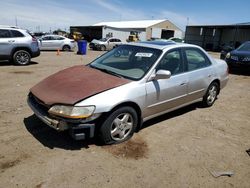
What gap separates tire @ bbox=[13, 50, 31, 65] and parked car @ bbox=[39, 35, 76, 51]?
9967 millimetres

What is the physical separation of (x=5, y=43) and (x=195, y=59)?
8.66 meters

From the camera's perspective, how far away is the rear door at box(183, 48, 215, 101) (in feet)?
16.3

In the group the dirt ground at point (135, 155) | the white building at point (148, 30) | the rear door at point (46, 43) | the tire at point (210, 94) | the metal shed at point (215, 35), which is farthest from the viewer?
the white building at point (148, 30)

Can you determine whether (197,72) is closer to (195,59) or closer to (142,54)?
(195,59)

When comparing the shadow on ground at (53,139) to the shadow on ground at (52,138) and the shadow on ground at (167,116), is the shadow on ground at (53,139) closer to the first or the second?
the shadow on ground at (52,138)

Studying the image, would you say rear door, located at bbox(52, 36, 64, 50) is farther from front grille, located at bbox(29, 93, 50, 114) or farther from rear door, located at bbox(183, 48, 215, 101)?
front grille, located at bbox(29, 93, 50, 114)

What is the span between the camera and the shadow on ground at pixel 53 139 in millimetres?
3751

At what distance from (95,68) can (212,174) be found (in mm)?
2711

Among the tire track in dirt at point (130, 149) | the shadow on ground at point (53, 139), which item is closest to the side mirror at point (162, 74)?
the tire track in dirt at point (130, 149)

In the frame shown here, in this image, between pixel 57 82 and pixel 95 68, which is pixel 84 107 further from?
pixel 95 68

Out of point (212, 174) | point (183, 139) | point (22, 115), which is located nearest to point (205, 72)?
point (183, 139)

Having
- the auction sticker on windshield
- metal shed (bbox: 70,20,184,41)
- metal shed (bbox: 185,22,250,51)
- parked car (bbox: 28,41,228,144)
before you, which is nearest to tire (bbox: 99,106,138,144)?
parked car (bbox: 28,41,228,144)

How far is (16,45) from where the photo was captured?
10.8 metres

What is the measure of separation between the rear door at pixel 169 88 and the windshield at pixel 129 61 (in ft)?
0.69
